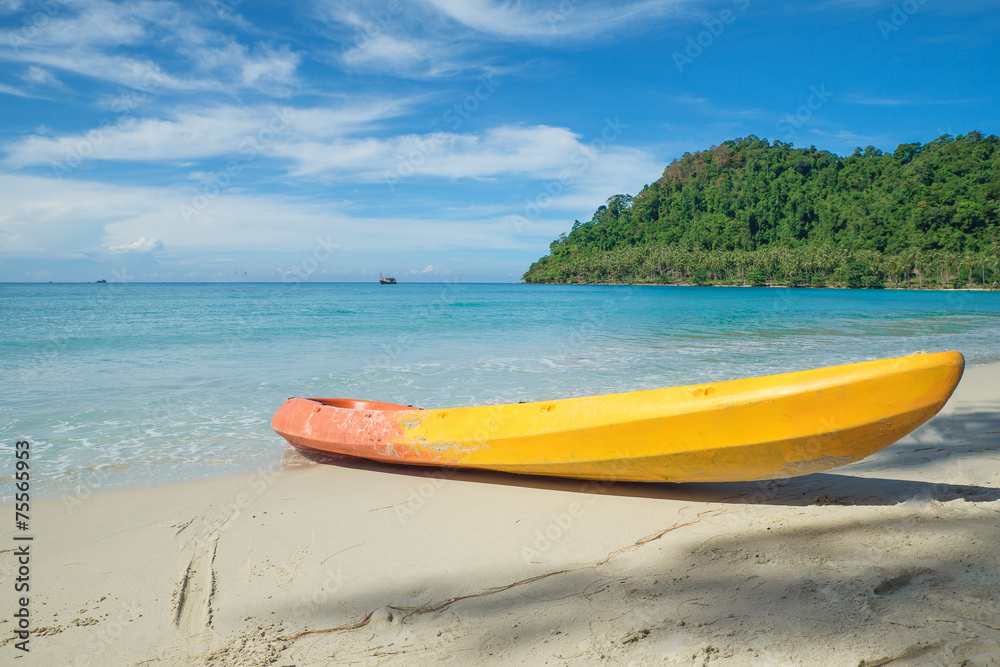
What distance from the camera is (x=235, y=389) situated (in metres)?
8.55

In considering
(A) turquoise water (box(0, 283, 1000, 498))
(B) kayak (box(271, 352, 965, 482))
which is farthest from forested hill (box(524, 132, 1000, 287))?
(B) kayak (box(271, 352, 965, 482))

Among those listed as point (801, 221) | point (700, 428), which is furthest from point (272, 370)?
point (801, 221)

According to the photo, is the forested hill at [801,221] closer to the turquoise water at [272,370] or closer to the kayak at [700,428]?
the turquoise water at [272,370]

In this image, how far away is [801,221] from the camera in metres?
97.4

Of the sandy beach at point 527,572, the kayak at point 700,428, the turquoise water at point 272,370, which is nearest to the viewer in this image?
the sandy beach at point 527,572

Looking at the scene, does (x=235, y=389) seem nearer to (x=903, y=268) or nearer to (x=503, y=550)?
(x=503, y=550)

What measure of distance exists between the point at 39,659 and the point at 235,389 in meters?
6.75

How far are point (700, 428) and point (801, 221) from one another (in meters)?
111

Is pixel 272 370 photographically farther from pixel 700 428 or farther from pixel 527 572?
pixel 700 428

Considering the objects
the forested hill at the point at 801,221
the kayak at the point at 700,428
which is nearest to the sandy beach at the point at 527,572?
the kayak at the point at 700,428

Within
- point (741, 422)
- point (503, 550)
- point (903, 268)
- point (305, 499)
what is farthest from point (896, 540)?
point (903, 268)

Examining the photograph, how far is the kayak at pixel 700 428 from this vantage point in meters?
2.98

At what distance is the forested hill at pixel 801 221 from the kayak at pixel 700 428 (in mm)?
85098

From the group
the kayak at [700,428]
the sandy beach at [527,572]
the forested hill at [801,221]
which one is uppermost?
the forested hill at [801,221]
